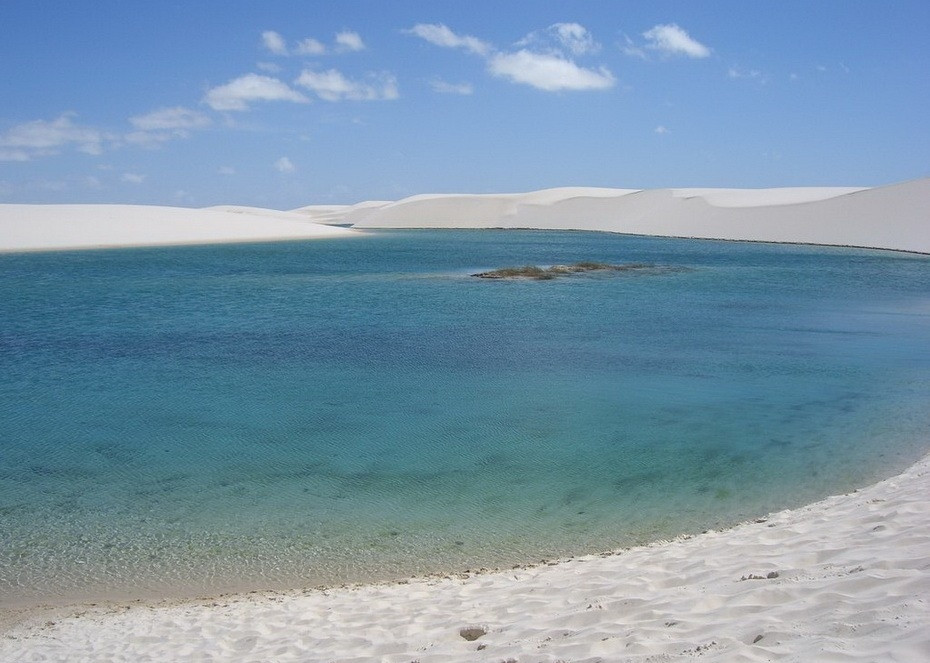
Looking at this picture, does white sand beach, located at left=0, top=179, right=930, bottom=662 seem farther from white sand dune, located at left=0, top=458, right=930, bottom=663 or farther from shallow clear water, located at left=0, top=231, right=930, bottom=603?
shallow clear water, located at left=0, top=231, right=930, bottom=603

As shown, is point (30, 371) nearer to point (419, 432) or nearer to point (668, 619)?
point (419, 432)

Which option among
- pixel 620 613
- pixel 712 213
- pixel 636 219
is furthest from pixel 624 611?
pixel 636 219

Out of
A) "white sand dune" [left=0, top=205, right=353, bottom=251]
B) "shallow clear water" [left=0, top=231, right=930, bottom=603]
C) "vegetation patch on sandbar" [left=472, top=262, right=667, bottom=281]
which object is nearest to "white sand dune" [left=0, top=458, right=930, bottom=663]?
"shallow clear water" [left=0, top=231, right=930, bottom=603]

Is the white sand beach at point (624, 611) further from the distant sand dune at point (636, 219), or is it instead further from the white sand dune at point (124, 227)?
the white sand dune at point (124, 227)

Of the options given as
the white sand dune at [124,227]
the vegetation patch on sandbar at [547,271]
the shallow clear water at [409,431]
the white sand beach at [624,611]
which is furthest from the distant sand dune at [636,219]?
the white sand beach at [624,611]

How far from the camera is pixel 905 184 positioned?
5003 centimetres

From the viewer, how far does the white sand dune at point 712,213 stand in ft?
154

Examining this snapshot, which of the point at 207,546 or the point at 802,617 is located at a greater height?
the point at 802,617

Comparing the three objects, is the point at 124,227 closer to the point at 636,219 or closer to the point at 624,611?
the point at 636,219

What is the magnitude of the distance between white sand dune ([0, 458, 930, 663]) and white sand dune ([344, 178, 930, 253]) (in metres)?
42.8

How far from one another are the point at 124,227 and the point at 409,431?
174ft

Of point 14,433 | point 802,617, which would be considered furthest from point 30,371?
point 802,617

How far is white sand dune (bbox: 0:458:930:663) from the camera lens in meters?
3.10

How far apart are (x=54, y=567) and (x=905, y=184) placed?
55.0 metres
